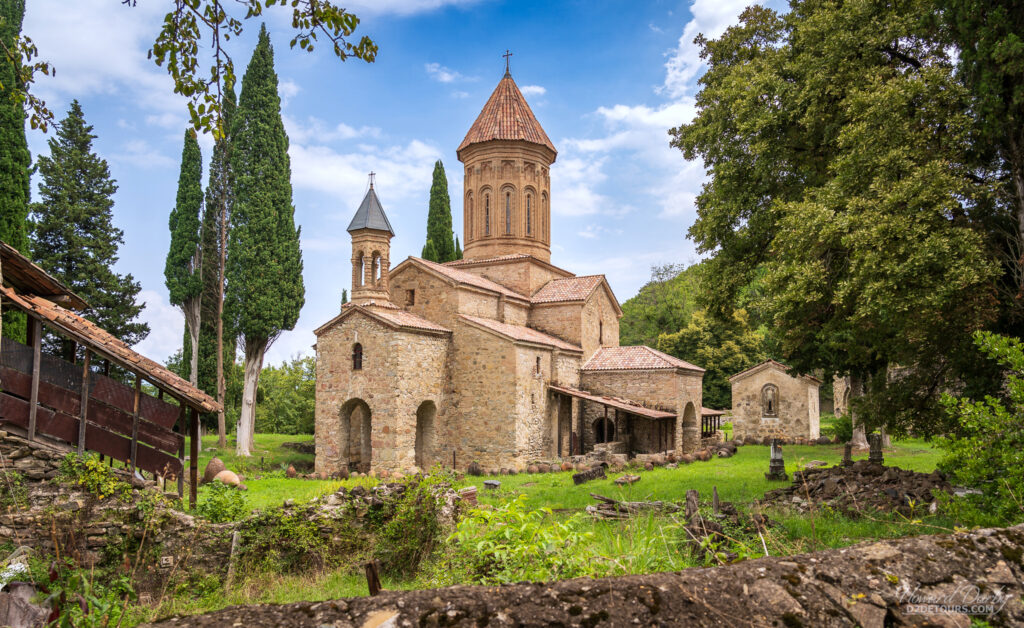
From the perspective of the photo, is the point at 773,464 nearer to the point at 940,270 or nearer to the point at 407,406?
the point at 940,270

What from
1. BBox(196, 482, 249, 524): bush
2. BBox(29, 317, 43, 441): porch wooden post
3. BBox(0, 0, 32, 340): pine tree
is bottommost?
BBox(196, 482, 249, 524): bush

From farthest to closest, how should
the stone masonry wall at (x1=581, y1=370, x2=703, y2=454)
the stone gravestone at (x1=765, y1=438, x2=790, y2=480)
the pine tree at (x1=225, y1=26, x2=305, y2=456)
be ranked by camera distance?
1. the stone masonry wall at (x1=581, y1=370, x2=703, y2=454)
2. the pine tree at (x1=225, y1=26, x2=305, y2=456)
3. the stone gravestone at (x1=765, y1=438, x2=790, y2=480)

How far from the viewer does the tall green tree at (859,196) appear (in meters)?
7.98

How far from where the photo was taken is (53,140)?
2223 cm

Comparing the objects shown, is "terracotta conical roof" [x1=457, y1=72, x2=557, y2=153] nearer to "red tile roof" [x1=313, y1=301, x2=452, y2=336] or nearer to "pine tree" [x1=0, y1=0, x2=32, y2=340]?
"red tile roof" [x1=313, y1=301, x2=452, y2=336]

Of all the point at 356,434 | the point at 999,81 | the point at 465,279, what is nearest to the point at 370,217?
the point at 465,279

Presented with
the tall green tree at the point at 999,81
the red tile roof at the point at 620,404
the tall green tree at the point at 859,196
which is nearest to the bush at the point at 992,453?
the tall green tree at the point at 859,196

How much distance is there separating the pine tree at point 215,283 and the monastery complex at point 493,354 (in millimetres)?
6467

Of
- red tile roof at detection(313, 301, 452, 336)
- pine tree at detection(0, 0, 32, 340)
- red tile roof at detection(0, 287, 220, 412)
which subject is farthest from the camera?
red tile roof at detection(313, 301, 452, 336)

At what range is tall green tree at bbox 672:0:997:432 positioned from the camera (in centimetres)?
798

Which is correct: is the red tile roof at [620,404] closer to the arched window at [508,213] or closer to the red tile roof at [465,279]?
the red tile roof at [465,279]

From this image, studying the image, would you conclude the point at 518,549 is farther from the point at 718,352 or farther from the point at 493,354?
the point at 718,352

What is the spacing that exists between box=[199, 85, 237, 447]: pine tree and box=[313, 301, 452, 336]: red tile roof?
6.59 m

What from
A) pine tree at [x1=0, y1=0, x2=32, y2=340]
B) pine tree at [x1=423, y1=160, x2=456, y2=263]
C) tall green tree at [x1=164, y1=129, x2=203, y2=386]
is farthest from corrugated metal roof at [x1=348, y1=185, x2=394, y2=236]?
pine tree at [x1=423, y1=160, x2=456, y2=263]
